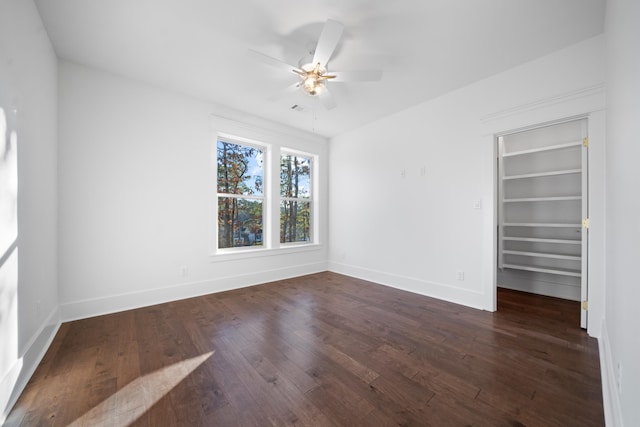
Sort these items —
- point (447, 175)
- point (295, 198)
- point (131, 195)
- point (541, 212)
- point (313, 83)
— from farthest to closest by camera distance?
1. point (295, 198)
2. point (541, 212)
3. point (447, 175)
4. point (131, 195)
5. point (313, 83)

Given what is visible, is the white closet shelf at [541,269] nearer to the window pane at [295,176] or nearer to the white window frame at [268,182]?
the white window frame at [268,182]

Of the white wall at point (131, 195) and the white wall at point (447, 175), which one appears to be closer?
the white wall at point (447, 175)

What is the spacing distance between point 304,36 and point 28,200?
252 cm

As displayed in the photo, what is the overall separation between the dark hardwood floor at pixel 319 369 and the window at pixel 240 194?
1.35m

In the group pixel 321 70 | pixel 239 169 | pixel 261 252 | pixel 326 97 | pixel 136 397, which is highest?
pixel 321 70

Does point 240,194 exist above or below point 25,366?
above

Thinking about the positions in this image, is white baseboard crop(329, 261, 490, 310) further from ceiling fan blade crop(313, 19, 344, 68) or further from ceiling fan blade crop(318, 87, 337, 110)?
ceiling fan blade crop(313, 19, 344, 68)

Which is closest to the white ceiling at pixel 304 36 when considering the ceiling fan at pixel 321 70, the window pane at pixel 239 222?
the ceiling fan at pixel 321 70

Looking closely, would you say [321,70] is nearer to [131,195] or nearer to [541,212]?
[131,195]

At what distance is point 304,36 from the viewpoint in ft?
7.30

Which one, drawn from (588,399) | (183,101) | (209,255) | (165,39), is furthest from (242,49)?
(588,399)

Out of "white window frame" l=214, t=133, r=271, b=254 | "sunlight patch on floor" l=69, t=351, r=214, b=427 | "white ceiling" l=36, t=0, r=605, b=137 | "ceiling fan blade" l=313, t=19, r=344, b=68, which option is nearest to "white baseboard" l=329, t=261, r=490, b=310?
"white window frame" l=214, t=133, r=271, b=254

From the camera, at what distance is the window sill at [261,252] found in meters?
3.71

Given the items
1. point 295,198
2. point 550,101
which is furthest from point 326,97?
point 295,198
